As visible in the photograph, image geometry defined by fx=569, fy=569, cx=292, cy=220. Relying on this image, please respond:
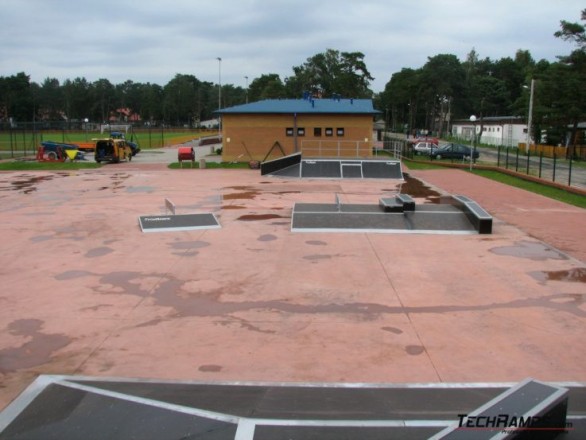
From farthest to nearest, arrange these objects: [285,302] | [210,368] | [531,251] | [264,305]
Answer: [531,251], [285,302], [264,305], [210,368]

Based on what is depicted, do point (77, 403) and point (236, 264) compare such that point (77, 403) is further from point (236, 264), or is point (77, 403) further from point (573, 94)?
point (573, 94)

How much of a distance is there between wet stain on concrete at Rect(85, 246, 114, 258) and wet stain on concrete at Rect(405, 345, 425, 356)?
312 inches

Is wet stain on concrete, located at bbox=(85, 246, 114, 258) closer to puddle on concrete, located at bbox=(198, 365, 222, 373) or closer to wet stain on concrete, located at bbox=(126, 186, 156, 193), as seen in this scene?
puddle on concrete, located at bbox=(198, 365, 222, 373)

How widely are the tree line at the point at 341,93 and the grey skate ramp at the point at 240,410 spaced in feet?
204

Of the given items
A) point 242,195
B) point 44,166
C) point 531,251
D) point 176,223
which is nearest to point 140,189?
point 242,195

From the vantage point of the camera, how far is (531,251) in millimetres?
13398

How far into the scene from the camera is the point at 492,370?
6.78 metres

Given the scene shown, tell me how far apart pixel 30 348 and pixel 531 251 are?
1089cm

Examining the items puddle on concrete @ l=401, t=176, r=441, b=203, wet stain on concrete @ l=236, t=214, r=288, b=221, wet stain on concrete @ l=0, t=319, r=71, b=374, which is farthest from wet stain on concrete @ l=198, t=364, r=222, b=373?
puddle on concrete @ l=401, t=176, r=441, b=203

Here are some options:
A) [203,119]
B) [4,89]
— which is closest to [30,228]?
[4,89]

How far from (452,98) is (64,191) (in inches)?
4639

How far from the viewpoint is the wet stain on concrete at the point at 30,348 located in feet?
22.7

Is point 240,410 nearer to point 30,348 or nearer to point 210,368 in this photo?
point 210,368

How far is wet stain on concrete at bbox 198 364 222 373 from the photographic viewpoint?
6.70 metres
